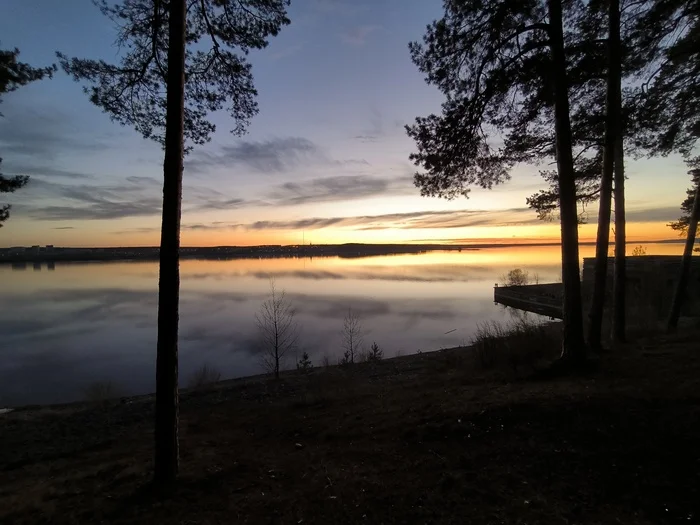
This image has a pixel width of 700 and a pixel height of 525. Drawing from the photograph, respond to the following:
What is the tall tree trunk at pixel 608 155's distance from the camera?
8570mm

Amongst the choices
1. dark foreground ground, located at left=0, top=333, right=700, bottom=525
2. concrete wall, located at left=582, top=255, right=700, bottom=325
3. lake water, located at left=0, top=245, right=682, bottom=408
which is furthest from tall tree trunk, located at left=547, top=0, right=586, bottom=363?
concrete wall, located at left=582, top=255, right=700, bottom=325

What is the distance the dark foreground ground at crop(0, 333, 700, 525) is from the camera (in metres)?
3.63

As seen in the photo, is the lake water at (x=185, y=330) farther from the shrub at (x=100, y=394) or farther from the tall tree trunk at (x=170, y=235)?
the tall tree trunk at (x=170, y=235)

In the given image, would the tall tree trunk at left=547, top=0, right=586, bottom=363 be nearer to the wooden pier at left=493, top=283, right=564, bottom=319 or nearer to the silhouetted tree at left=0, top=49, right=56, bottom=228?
the silhouetted tree at left=0, top=49, right=56, bottom=228

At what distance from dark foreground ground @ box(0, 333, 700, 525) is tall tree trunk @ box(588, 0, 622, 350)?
1370mm

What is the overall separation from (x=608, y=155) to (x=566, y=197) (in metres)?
2.69

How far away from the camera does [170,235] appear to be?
459 cm

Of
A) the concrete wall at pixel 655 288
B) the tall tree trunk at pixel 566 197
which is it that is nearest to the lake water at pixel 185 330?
the concrete wall at pixel 655 288

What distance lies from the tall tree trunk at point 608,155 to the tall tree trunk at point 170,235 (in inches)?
335

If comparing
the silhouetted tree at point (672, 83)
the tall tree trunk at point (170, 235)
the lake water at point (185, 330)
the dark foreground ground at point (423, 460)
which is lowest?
the lake water at point (185, 330)

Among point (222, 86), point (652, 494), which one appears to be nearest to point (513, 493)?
point (652, 494)

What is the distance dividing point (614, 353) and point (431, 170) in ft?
19.1

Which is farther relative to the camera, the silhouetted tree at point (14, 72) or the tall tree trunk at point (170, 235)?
the silhouetted tree at point (14, 72)

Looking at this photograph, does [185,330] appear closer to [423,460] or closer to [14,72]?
[14,72]
